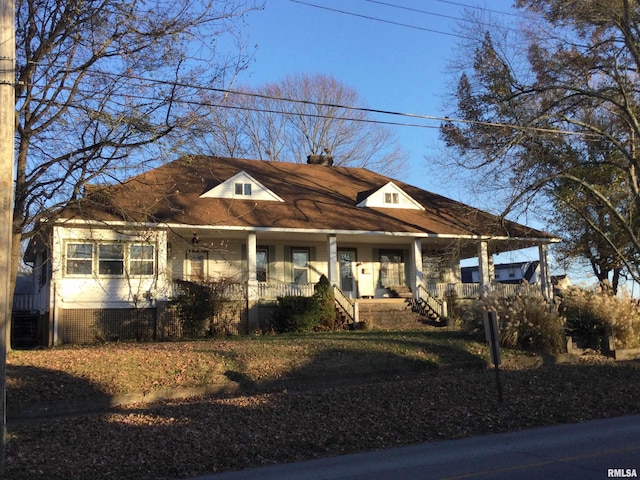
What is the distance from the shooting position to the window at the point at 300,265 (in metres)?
25.1

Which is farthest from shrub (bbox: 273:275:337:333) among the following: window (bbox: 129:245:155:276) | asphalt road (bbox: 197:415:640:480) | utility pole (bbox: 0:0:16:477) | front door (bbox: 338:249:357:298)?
utility pole (bbox: 0:0:16:477)

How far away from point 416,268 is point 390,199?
13.1 feet

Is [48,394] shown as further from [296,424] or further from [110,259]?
[110,259]

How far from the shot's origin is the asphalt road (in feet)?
21.5

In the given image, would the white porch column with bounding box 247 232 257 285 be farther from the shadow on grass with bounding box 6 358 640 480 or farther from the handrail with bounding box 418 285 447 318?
the shadow on grass with bounding box 6 358 640 480

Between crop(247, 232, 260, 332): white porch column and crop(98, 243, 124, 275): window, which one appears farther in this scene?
crop(247, 232, 260, 332): white porch column

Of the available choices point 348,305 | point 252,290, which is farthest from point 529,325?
point 252,290

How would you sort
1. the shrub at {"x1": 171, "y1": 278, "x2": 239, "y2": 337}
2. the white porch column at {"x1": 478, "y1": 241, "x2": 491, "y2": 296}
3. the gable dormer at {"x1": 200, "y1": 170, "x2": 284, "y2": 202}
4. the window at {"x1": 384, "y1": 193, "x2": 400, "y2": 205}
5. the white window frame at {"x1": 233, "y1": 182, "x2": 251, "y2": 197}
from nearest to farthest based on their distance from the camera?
the shrub at {"x1": 171, "y1": 278, "x2": 239, "y2": 337}, the gable dormer at {"x1": 200, "y1": 170, "x2": 284, "y2": 202}, the white window frame at {"x1": 233, "y1": 182, "x2": 251, "y2": 197}, the white porch column at {"x1": 478, "y1": 241, "x2": 491, "y2": 296}, the window at {"x1": 384, "y1": 193, "x2": 400, "y2": 205}

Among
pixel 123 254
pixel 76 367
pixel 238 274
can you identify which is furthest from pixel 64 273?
pixel 76 367

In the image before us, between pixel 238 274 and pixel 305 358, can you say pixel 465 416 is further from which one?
pixel 238 274

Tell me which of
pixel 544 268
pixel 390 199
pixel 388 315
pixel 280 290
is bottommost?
pixel 388 315

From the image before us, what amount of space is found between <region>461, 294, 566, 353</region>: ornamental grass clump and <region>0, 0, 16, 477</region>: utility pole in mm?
11478

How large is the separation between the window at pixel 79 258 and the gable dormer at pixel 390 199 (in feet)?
37.3

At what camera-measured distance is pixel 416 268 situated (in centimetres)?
2427
